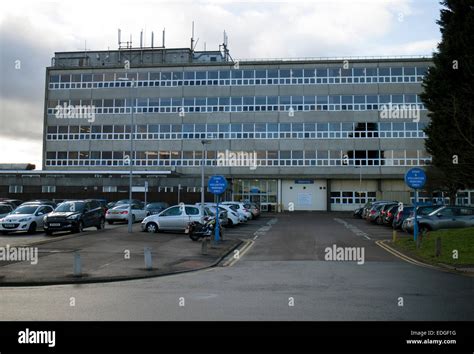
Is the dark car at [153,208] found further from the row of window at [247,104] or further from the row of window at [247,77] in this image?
the row of window at [247,77]

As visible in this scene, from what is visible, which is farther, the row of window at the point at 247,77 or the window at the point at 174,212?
the row of window at the point at 247,77

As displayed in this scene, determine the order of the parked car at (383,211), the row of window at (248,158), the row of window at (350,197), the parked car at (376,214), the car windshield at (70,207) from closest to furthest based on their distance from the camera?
the car windshield at (70,207), the parked car at (383,211), the parked car at (376,214), the row of window at (248,158), the row of window at (350,197)

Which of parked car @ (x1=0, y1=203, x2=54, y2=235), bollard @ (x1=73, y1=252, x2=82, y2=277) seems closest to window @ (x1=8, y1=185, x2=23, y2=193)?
parked car @ (x1=0, y1=203, x2=54, y2=235)

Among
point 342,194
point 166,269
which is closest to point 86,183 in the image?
point 342,194

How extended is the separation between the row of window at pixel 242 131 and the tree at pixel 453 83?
32.8m

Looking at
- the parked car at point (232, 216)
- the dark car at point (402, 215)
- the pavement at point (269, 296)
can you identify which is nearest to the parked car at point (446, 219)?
the dark car at point (402, 215)

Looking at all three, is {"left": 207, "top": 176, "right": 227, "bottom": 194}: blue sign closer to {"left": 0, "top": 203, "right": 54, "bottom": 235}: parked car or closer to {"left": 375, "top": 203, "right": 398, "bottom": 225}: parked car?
{"left": 0, "top": 203, "right": 54, "bottom": 235}: parked car

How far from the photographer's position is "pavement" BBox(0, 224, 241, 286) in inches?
472

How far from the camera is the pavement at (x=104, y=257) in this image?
39.3 feet

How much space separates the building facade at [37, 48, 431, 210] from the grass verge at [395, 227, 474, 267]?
126 ft

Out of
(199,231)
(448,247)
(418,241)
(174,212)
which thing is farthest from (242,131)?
(448,247)

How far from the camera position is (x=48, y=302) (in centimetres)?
878

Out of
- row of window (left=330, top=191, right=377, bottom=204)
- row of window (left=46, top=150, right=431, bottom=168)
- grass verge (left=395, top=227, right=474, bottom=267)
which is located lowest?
grass verge (left=395, top=227, right=474, bottom=267)

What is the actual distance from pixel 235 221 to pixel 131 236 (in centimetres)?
945
